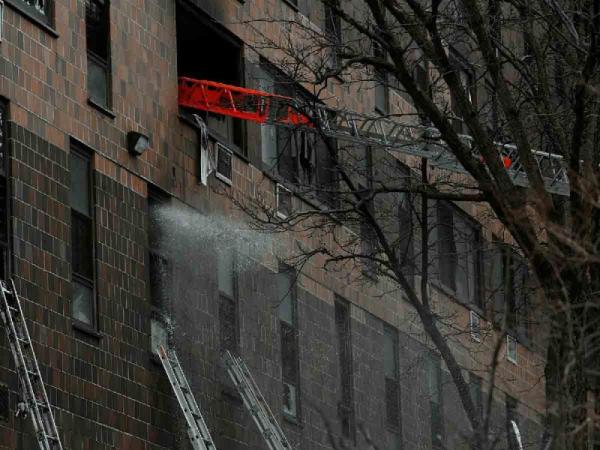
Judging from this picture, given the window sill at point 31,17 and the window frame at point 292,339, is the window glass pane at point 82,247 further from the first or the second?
the window frame at point 292,339

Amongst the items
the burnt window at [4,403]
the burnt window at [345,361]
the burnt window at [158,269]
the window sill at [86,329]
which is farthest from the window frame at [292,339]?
the burnt window at [4,403]

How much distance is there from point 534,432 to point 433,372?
4.30 m

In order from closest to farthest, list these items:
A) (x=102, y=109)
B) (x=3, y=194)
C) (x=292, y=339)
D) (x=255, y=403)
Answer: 1. (x=3, y=194)
2. (x=102, y=109)
3. (x=255, y=403)
4. (x=292, y=339)

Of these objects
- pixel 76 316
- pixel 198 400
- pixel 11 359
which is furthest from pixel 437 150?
pixel 11 359

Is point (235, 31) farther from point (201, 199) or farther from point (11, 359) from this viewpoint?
point (11, 359)

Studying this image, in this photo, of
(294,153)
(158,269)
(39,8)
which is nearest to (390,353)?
(294,153)

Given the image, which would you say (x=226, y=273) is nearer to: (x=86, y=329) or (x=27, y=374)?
(x=86, y=329)

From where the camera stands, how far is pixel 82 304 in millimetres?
22922

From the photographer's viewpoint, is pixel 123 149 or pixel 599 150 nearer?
pixel 599 150

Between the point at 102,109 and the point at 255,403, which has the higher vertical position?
the point at 102,109

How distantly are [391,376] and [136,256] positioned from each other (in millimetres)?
11441

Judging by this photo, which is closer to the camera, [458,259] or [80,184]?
[80,184]

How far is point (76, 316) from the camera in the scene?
22.7m

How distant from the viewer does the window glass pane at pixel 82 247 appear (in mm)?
22906
